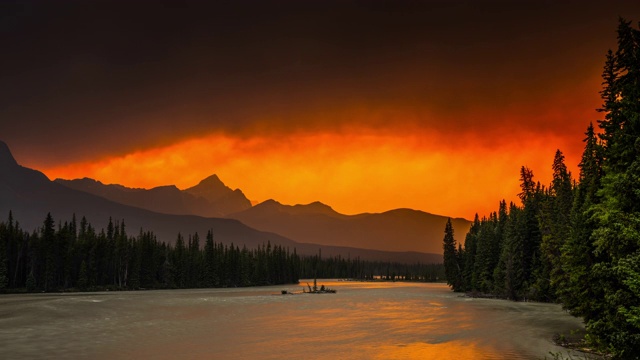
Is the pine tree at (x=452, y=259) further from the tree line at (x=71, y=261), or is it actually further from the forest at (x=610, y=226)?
the tree line at (x=71, y=261)

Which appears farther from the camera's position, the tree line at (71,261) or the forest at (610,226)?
the tree line at (71,261)

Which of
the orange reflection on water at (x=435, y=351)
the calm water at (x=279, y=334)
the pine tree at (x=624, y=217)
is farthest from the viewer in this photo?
the calm water at (x=279, y=334)

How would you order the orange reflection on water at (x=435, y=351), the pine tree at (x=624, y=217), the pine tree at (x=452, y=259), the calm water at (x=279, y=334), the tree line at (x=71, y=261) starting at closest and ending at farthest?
the pine tree at (x=624, y=217), the orange reflection on water at (x=435, y=351), the calm water at (x=279, y=334), the tree line at (x=71, y=261), the pine tree at (x=452, y=259)

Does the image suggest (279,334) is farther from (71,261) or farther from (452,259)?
(71,261)

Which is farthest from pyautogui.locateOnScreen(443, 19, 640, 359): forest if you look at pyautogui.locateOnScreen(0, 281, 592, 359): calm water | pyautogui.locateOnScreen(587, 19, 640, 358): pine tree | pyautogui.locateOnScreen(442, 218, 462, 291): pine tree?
pyautogui.locateOnScreen(442, 218, 462, 291): pine tree

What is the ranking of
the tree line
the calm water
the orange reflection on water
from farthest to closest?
1. the tree line
2. the calm water
3. the orange reflection on water

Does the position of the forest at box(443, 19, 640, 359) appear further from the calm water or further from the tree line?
the tree line

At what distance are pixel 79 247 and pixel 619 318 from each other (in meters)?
165

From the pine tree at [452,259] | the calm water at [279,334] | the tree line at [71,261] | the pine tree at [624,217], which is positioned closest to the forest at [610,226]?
the pine tree at [624,217]

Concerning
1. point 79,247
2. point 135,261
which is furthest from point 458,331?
point 135,261

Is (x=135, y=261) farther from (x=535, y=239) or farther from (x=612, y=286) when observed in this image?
(x=612, y=286)

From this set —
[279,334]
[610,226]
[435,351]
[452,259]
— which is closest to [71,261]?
[452,259]

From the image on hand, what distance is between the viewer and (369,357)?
127 ft

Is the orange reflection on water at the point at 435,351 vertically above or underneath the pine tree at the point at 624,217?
underneath
